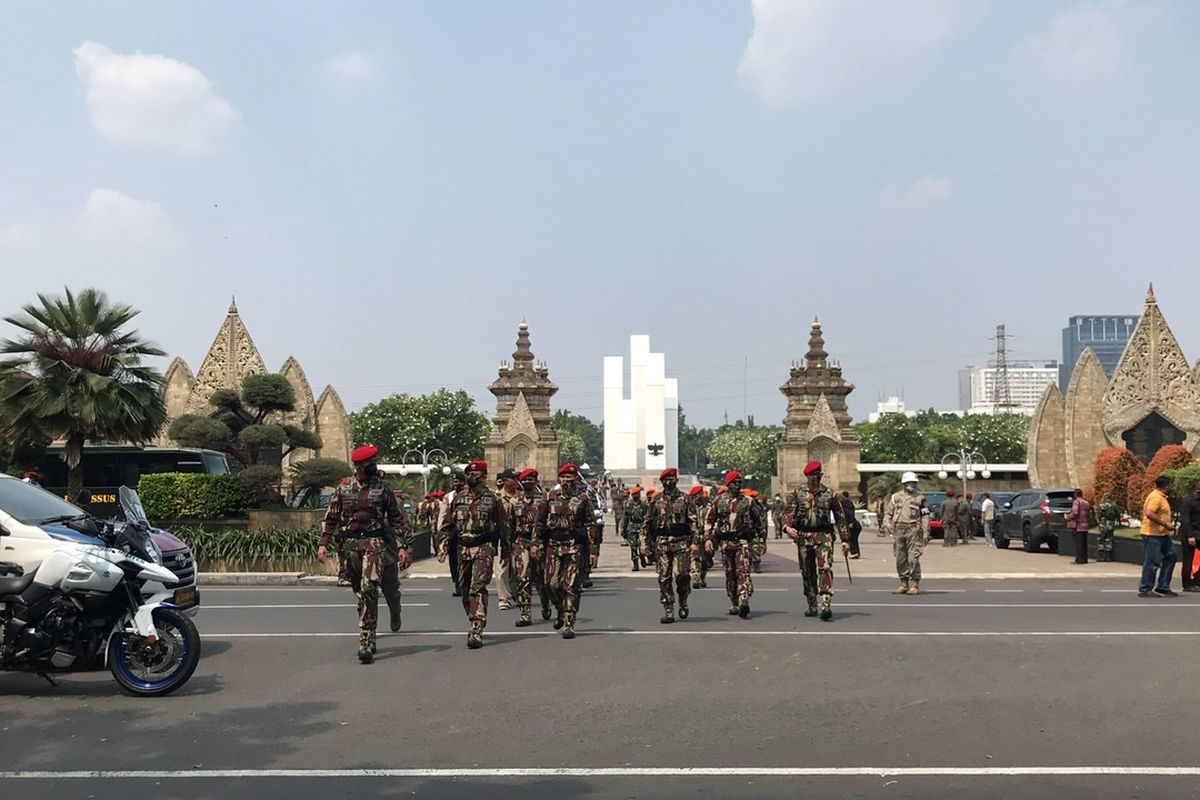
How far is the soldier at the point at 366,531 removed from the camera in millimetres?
10352

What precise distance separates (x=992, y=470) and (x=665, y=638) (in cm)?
4796

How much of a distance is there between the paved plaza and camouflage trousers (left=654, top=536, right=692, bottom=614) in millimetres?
543

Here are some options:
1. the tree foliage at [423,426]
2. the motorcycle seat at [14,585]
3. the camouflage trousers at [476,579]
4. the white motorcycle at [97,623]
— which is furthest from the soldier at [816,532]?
the tree foliage at [423,426]

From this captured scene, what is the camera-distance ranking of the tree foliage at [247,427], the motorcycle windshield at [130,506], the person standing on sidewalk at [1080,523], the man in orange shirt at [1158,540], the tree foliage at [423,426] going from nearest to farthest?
the motorcycle windshield at [130,506], the man in orange shirt at [1158,540], the person standing on sidewalk at [1080,523], the tree foliage at [247,427], the tree foliage at [423,426]

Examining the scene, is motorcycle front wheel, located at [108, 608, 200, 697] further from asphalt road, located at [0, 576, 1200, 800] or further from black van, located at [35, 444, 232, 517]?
black van, located at [35, 444, 232, 517]

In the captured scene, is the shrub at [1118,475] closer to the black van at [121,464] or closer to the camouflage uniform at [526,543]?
the camouflage uniform at [526,543]

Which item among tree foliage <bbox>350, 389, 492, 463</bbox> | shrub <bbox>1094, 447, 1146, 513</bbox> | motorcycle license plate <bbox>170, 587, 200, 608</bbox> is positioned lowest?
motorcycle license plate <bbox>170, 587, 200, 608</bbox>

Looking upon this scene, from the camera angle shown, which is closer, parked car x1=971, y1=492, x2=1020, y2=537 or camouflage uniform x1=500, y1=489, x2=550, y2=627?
camouflage uniform x1=500, y1=489, x2=550, y2=627

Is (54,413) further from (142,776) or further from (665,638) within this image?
(142,776)

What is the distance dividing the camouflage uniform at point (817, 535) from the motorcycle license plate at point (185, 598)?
6456mm

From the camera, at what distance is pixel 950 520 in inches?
1324

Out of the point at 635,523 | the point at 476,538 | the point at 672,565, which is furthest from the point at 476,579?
the point at 635,523

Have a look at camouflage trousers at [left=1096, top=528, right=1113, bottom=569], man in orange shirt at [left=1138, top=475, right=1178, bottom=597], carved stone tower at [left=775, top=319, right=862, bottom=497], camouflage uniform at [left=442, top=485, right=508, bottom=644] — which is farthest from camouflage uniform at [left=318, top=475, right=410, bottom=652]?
carved stone tower at [left=775, top=319, right=862, bottom=497]

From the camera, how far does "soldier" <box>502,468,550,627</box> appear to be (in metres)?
12.9
